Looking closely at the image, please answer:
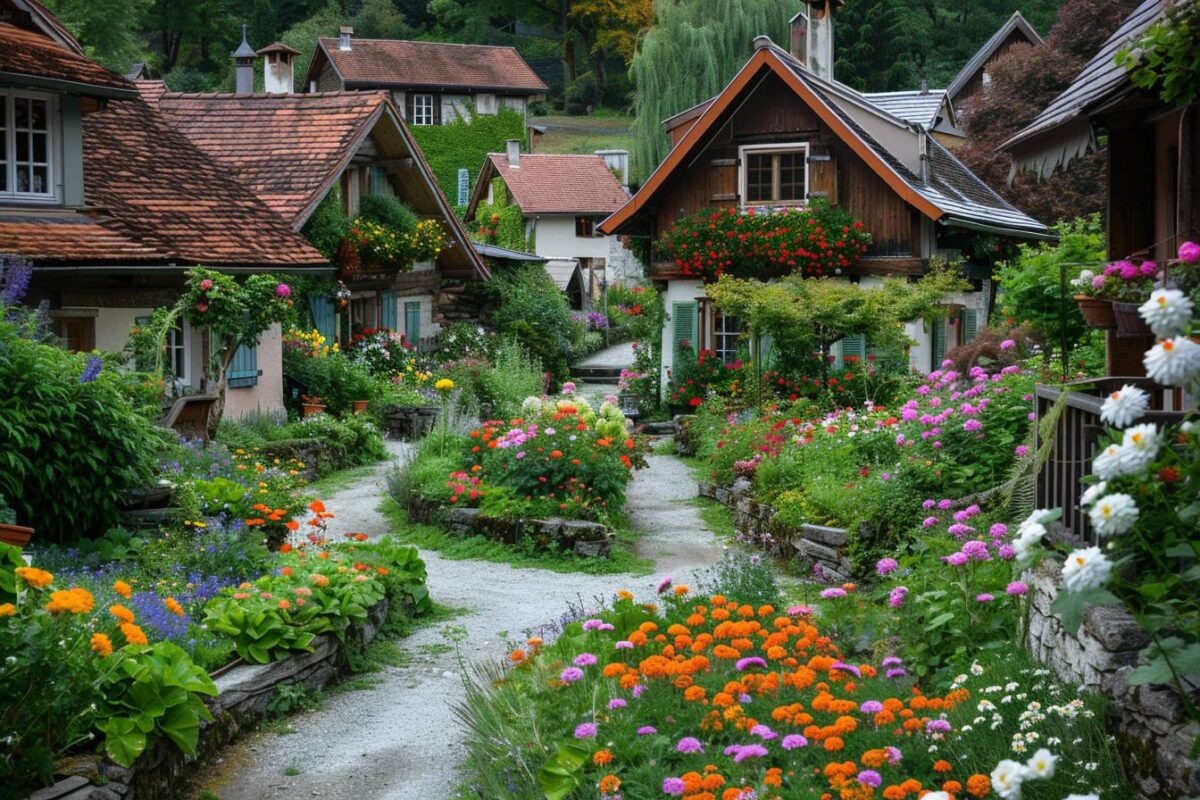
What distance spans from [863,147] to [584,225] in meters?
28.1

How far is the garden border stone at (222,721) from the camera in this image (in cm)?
589

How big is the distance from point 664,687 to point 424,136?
50.6m

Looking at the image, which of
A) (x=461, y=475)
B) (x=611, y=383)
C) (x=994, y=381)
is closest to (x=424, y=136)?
(x=611, y=383)

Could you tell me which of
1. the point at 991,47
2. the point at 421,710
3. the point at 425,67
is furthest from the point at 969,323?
the point at 425,67

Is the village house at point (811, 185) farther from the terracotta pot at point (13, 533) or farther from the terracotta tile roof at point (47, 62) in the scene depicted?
the terracotta pot at point (13, 533)

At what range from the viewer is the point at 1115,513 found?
12.5 ft

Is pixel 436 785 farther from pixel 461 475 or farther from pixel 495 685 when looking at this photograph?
pixel 461 475

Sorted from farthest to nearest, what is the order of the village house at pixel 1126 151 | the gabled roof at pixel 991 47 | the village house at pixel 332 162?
the gabled roof at pixel 991 47 < the village house at pixel 332 162 < the village house at pixel 1126 151

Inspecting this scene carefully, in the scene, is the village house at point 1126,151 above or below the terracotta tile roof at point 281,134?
below

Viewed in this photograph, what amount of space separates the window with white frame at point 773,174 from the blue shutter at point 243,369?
A: 28.6 feet

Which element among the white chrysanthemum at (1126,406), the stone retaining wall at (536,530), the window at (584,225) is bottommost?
the stone retaining wall at (536,530)

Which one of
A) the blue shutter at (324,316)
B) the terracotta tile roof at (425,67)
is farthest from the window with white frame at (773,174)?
the terracotta tile roof at (425,67)

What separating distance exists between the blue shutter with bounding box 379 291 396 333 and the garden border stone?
16.6m

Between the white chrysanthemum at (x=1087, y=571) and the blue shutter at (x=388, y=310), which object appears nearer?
the white chrysanthemum at (x=1087, y=571)
